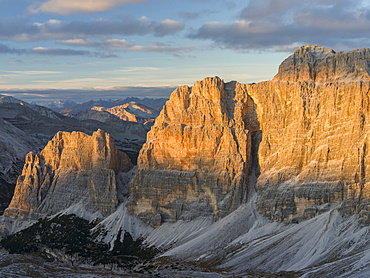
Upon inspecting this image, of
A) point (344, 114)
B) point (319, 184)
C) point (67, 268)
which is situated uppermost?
point (344, 114)

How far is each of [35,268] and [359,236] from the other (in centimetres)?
10033

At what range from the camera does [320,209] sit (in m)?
194

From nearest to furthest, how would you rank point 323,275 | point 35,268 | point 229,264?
point 323,275 → point 35,268 → point 229,264

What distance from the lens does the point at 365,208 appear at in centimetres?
18138

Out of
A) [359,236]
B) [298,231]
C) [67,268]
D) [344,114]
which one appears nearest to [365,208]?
[359,236]

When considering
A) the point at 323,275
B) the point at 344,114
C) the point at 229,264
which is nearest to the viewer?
the point at 323,275

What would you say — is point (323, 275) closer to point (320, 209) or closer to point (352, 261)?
point (352, 261)

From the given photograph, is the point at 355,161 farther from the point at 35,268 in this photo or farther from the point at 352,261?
the point at 35,268

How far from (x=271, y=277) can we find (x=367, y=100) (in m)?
71.5

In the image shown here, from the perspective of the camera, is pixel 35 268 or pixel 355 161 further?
pixel 355 161

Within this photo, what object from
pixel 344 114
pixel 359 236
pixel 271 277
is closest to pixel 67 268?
pixel 271 277

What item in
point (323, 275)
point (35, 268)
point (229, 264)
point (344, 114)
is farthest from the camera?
point (344, 114)

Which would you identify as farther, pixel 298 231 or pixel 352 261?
pixel 298 231

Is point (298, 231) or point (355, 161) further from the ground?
point (355, 161)
